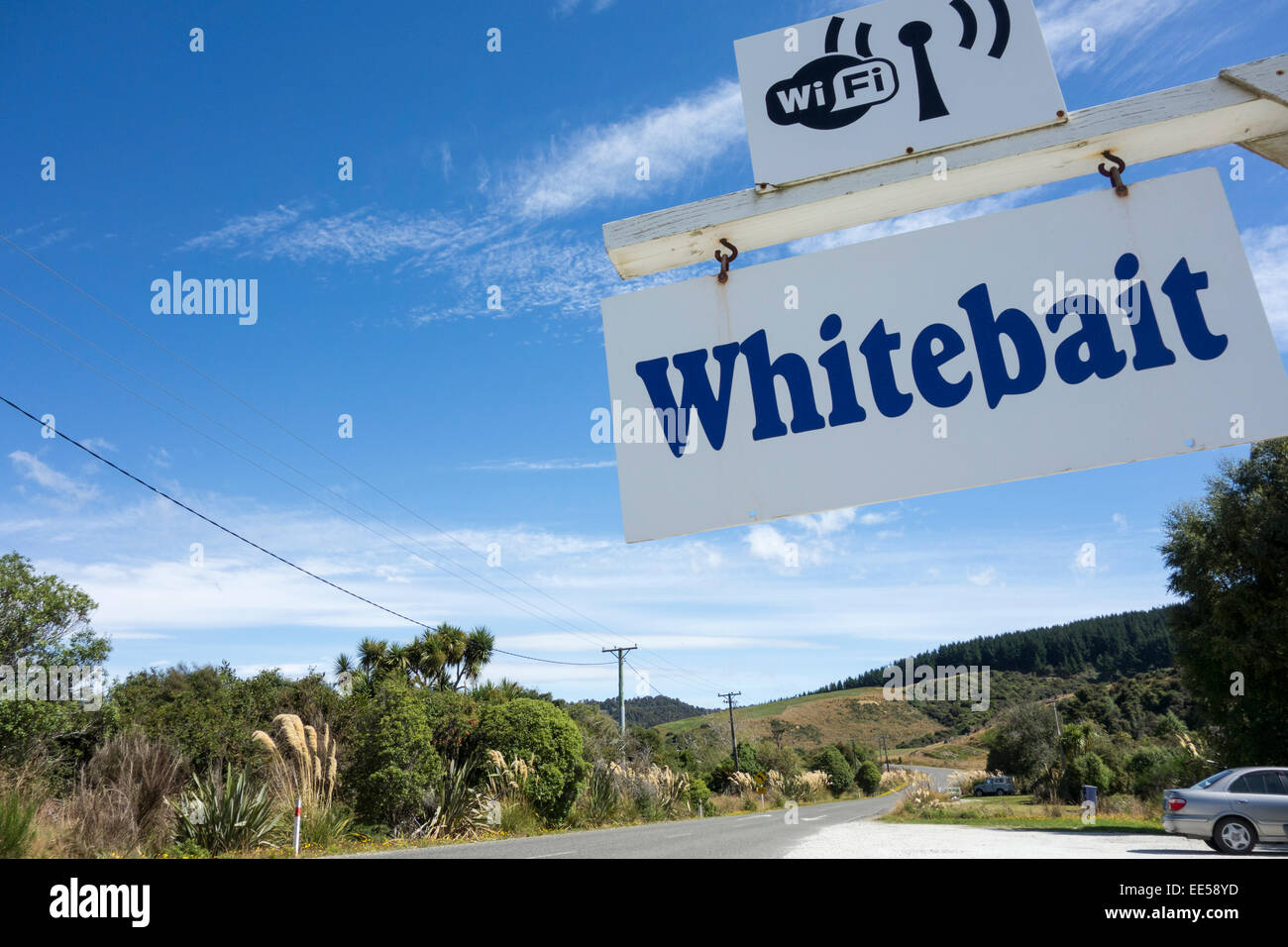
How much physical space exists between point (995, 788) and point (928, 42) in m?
50.1

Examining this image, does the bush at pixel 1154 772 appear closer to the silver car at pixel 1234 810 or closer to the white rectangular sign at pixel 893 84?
the silver car at pixel 1234 810

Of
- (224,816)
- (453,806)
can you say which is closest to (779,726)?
(453,806)

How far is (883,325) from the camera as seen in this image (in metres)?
1.65

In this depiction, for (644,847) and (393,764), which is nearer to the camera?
(644,847)

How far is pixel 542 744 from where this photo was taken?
19547mm

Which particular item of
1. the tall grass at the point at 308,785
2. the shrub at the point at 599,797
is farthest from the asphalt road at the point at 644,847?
the shrub at the point at 599,797

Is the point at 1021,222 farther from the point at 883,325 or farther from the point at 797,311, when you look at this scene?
the point at 797,311

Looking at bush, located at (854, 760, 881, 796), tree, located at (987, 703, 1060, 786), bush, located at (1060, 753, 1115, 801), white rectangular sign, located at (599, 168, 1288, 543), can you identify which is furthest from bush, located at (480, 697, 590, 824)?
bush, located at (854, 760, 881, 796)

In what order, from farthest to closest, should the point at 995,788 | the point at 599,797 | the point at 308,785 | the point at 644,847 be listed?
the point at 995,788
the point at 599,797
the point at 308,785
the point at 644,847

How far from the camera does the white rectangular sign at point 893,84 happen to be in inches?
66.5

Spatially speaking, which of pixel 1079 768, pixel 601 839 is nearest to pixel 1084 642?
pixel 1079 768

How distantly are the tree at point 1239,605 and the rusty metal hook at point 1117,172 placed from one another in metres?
20.0

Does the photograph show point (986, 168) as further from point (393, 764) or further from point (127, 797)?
point (393, 764)
